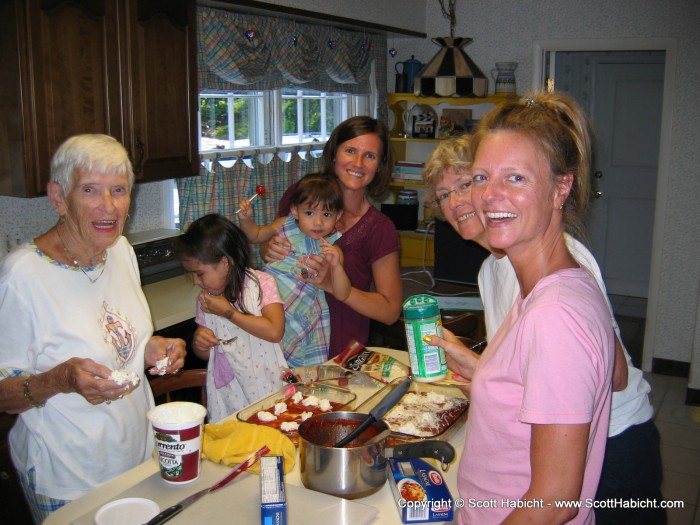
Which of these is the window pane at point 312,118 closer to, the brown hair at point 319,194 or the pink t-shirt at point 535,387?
the brown hair at point 319,194

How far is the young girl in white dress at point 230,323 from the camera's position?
2.05 m

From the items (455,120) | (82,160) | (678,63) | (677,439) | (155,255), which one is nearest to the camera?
(82,160)

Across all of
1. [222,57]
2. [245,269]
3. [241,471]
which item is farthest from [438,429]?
[222,57]

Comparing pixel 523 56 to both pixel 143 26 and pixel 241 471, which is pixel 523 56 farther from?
pixel 241 471

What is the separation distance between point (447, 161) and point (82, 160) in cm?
89

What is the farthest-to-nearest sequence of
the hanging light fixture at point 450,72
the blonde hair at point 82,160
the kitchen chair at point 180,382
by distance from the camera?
the hanging light fixture at point 450,72
the kitchen chair at point 180,382
the blonde hair at point 82,160

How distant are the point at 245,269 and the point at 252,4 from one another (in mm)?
1886

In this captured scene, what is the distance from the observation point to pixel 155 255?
3.24 metres

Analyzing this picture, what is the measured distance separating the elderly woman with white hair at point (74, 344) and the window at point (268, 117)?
2.17 metres

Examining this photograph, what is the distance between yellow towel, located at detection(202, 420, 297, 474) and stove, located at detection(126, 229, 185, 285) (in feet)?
5.65

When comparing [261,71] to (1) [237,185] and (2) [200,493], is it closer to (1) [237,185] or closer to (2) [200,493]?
(1) [237,185]

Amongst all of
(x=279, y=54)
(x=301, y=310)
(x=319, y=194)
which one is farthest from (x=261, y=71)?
(x=301, y=310)

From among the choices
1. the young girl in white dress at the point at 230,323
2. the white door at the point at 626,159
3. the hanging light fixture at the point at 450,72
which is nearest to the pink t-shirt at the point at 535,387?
the young girl in white dress at the point at 230,323

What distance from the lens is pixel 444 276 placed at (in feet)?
13.5
